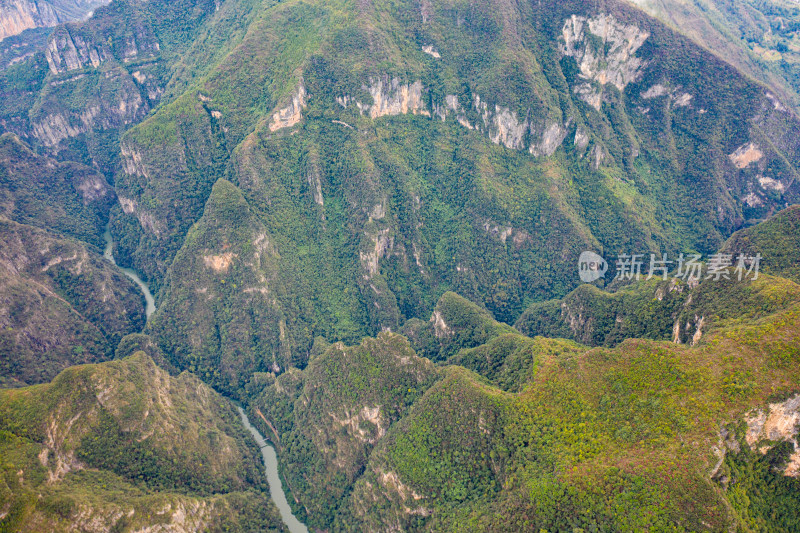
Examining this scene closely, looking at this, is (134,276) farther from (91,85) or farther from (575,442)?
(575,442)

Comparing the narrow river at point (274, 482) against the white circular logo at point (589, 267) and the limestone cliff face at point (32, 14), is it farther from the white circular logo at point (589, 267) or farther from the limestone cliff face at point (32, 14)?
the limestone cliff face at point (32, 14)

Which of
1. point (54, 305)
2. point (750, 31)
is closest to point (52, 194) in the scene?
point (54, 305)

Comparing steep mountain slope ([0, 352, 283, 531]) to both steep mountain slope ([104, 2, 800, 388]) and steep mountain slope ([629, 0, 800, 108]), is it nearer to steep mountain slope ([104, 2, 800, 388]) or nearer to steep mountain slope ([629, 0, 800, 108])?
steep mountain slope ([104, 2, 800, 388])

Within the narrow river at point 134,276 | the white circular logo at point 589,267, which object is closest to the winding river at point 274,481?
the narrow river at point 134,276

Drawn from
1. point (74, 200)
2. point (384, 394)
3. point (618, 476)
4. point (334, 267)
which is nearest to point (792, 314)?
point (618, 476)

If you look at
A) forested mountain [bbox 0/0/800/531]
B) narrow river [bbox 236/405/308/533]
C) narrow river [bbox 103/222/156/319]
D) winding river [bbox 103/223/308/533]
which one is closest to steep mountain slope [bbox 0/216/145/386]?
forested mountain [bbox 0/0/800/531]
